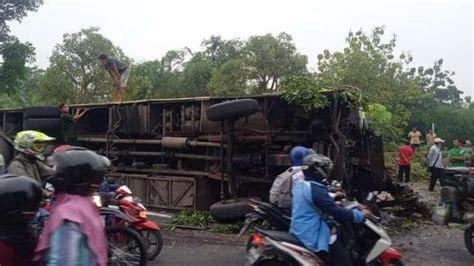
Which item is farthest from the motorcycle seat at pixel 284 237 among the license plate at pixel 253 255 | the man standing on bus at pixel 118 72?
the man standing on bus at pixel 118 72

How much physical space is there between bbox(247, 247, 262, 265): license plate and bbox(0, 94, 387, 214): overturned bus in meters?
4.54

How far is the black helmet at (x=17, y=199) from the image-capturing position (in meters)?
2.73

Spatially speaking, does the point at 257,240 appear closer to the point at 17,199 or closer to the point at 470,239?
the point at 17,199

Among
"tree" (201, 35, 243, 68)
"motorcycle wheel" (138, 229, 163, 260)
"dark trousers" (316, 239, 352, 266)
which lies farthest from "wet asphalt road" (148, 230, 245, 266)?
"tree" (201, 35, 243, 68)

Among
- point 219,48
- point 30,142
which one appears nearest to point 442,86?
point 219,48

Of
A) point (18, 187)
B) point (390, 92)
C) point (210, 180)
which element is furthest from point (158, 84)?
point (18, 187)

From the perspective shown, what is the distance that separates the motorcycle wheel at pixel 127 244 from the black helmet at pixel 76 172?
11.5ft

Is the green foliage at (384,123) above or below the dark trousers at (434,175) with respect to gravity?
above

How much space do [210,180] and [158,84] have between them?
82.2 ft

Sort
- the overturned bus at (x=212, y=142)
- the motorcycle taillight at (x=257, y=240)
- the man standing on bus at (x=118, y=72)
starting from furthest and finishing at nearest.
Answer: the man standing on bus at (x=118, y=72), the overturned bus at (x=212, y=142), the motorcycle taillight at (x=257, y=240)

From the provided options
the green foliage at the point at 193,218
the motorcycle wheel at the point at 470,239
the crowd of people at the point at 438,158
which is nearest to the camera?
the motorcycle wheel at the point at 470,239

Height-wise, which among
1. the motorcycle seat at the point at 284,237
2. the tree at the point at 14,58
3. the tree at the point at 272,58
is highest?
the tree at the point at 272,58

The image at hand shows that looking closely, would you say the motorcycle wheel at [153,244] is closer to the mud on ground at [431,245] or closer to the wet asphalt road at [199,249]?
the wet asphalt road at [199,249]

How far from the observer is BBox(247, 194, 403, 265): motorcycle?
497cm
